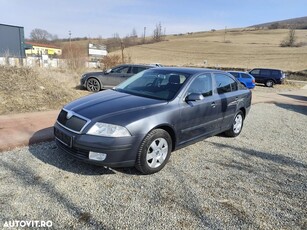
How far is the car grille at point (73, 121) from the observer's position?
11.6ft

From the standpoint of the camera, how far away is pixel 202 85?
473 centimetres

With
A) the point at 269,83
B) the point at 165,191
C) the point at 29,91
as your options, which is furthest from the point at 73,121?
the point at 269,83

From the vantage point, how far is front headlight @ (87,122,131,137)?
11.2 feet

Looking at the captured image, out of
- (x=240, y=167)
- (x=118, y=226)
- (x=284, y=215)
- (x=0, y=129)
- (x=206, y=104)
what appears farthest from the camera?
(x=0, y=129)

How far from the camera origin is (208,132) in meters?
4.86

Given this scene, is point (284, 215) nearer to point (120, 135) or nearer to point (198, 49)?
point (120, 135)

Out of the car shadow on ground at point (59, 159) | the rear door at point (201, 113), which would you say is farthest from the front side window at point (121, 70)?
the rear door at point (201, 113)

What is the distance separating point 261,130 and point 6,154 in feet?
19.5

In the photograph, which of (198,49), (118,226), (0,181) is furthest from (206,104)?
(198,49)

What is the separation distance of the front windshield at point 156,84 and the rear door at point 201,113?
0.81ft

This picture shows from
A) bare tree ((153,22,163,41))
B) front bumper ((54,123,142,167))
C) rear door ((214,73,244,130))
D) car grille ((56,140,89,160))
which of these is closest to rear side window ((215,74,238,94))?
rear door ((214,73,244,130))

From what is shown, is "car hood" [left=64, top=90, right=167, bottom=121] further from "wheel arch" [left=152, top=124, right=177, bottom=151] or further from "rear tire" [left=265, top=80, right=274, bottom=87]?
"rear tire" [left=265, top=80, right=274, bottom=87]

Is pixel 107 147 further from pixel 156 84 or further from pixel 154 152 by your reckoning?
pixel 156 84

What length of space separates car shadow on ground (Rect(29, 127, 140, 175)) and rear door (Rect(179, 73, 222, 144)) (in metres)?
1.12
